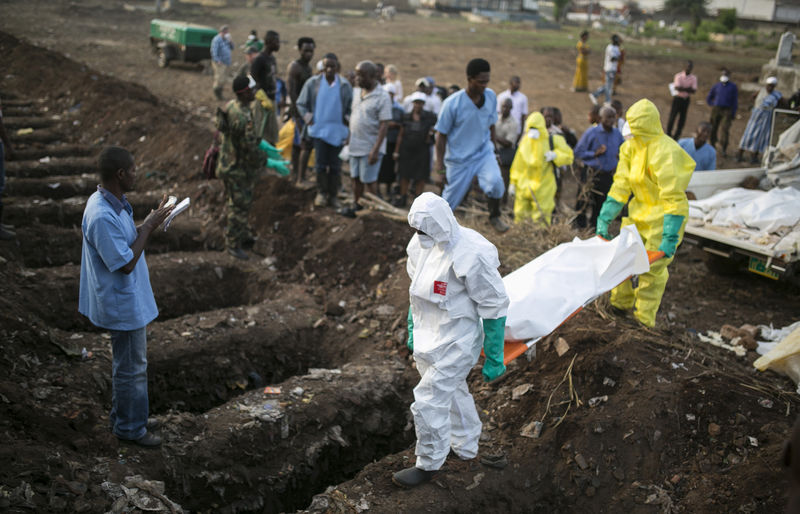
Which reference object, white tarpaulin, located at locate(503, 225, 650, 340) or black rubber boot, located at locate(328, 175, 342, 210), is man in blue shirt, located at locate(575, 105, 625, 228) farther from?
black rubber boot, located at locate(328, 175, 342, 210)

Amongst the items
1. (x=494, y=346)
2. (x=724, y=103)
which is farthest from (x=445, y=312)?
(x=724, y=103)

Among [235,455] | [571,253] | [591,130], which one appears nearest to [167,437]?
[235,455]

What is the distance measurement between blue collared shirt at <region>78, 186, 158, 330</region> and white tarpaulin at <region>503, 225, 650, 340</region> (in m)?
2.34

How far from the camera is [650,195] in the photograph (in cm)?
524

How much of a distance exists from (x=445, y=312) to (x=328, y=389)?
1.71m

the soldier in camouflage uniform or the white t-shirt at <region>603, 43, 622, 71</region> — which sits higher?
the white t-shirt at <region>603, 43, 622, 71</region>

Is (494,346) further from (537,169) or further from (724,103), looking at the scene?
(724,103)

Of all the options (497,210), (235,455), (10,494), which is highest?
(497,210)

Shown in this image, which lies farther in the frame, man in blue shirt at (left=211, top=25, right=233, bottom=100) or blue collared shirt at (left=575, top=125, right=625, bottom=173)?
man in blue shirt at (left=211, top=25, right=233, bottom=100)

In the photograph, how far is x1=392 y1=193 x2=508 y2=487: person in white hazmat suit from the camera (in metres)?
3.52

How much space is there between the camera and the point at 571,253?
479 cm

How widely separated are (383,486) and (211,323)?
8.31 feet

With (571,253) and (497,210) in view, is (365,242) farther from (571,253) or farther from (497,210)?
(571,253)

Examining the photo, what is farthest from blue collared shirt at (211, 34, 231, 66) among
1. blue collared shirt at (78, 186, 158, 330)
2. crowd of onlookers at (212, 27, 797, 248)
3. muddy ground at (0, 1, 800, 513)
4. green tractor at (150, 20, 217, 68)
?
blue collared shirt at (78, 186, 158, 330)
